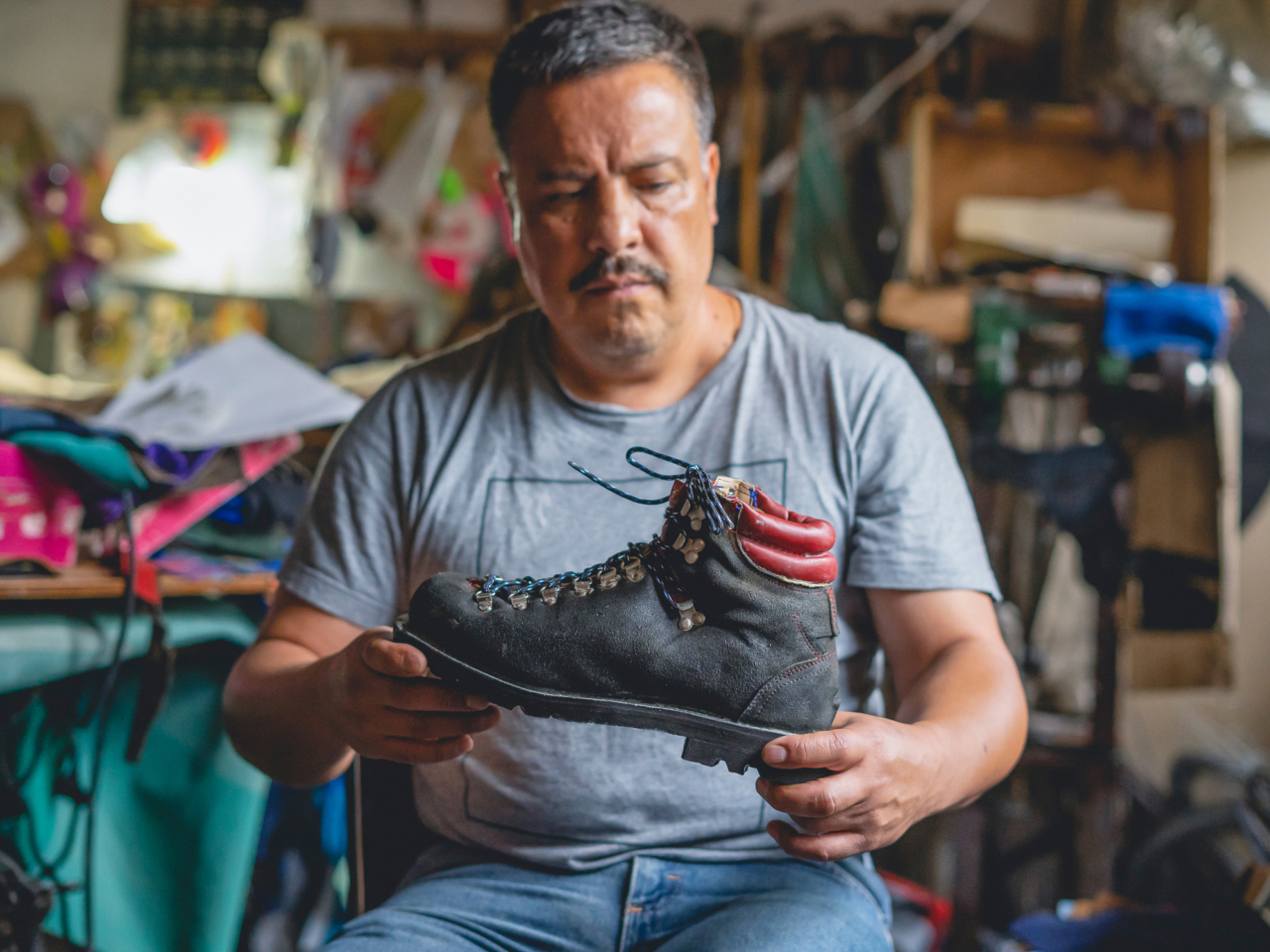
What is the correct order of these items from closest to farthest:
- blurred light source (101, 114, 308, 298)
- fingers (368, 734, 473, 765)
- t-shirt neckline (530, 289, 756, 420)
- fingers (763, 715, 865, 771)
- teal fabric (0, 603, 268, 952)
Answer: fingers (763, 715, 865, 771) → fingers (368, 734, 473, 765) → t-shirt neckline (530, 289, 756, 420) → teal fabric (0, 603, 268, 952) → blurred light source (101, 114, 308, 298)

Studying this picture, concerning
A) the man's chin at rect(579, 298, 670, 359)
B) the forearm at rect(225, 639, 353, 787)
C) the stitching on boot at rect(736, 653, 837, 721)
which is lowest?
the forearm at rect(225, 639, 353, 787)

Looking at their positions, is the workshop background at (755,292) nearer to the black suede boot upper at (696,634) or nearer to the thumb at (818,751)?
the black suede boot upper at (696,634)

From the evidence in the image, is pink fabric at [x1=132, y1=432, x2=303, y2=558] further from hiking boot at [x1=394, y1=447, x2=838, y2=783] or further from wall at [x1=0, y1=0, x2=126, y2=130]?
wall at [x1=0, y1=0, x2=126, y2=130]

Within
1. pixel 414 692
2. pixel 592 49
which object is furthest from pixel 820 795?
pixel 592 49

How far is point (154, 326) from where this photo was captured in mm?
2893

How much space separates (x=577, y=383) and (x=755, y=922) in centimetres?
59

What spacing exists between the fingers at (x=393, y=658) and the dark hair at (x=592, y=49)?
0.61 m

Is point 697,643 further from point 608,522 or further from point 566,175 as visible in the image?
point 566,175

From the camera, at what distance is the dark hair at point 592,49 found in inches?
37.6

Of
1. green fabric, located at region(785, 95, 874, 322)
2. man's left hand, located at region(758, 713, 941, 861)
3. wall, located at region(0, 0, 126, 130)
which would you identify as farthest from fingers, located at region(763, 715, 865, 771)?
wall, located at region(0, 0, 126, 130)

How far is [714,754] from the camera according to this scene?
74cm

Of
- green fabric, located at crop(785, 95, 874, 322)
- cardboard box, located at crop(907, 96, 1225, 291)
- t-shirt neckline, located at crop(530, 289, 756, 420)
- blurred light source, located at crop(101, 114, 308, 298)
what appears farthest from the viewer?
blurred light source, located at crop(101, 114, 308, 298)

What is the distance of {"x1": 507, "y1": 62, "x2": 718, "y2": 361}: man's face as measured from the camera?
943mm

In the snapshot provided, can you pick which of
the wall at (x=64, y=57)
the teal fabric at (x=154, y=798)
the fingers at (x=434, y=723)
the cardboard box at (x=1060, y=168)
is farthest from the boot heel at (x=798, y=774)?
the wall at (x=64, y=57)
